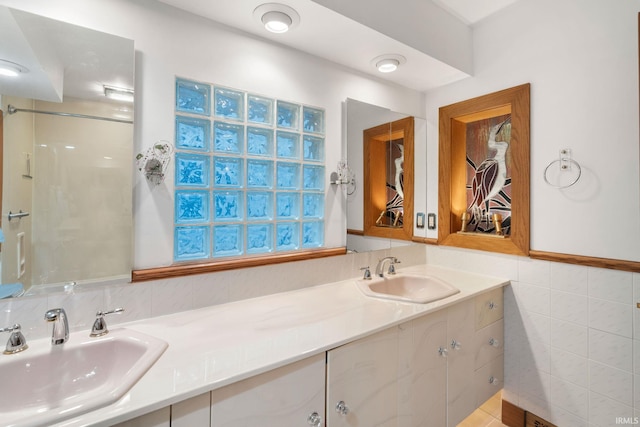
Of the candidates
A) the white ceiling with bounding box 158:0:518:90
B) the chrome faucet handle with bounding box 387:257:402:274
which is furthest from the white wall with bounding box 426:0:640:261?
the chrome faucet handle with bounding box 387:257:402:274

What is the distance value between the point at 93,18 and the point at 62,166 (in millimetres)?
596

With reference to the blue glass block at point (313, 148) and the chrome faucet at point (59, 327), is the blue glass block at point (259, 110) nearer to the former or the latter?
the blue glass block at point (313, 148)

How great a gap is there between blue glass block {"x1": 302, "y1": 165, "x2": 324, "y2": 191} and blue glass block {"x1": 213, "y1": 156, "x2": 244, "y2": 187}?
1.25ft

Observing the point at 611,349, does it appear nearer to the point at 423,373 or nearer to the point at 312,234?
the point at 423,373

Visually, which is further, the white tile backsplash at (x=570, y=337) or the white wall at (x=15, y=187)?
the white tile backsplash at (x=570, y=337)

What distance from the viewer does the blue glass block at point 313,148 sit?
67.1 inches

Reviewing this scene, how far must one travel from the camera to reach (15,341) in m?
0.93

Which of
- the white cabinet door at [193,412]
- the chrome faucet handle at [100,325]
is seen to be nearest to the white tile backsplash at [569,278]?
the white cabinet door at [193,412]

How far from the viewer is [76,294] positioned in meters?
1.09

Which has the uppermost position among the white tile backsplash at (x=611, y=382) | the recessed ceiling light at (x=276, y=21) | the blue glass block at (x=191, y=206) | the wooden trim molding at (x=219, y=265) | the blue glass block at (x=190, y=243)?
the recessed ceiling light at (x=276, y=21)

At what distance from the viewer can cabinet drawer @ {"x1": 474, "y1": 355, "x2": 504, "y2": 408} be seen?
167cm

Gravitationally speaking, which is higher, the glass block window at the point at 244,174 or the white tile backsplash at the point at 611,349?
the glass block window at the point at 244,174

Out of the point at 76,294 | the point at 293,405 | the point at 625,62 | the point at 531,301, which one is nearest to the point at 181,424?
the point at 293,405

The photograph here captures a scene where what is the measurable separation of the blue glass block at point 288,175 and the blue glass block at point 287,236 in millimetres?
213
